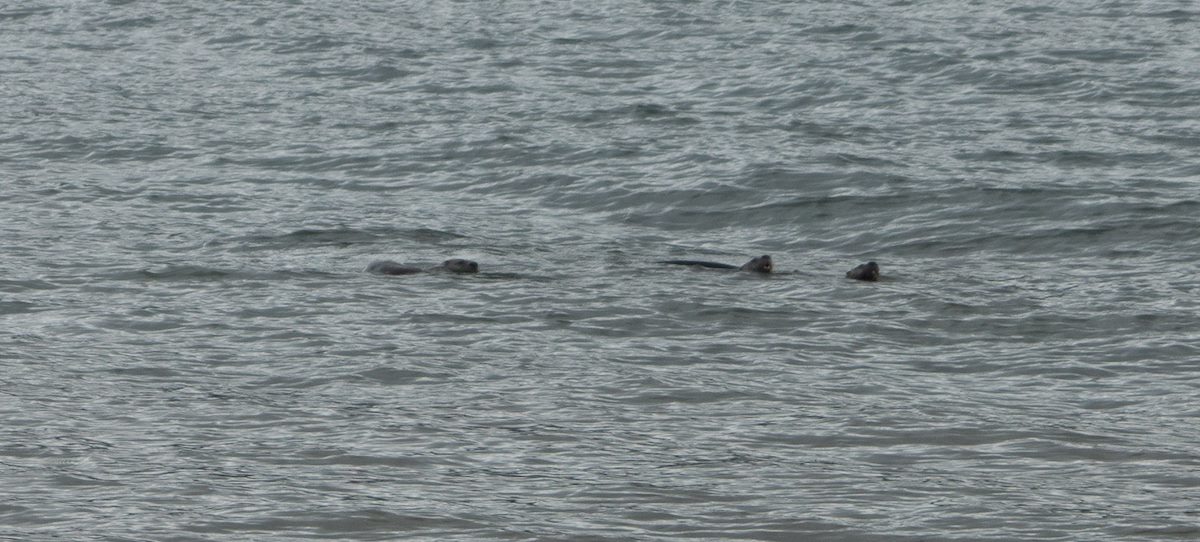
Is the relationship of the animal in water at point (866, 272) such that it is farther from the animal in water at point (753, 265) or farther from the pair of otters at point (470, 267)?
the animal in water at point (753, 265)

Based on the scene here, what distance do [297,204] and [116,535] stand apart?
391 inches

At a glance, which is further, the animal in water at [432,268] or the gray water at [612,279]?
the animal in water at [432,268]

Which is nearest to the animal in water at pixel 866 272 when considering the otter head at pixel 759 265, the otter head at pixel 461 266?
the otter head at pixel 759 265

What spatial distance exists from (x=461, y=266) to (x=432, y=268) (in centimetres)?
29

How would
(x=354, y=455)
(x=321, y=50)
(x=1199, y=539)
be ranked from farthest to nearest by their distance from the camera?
(x=321, y=50) → (x=354, y=455) → (x=1199, y=539)

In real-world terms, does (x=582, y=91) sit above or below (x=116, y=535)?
below

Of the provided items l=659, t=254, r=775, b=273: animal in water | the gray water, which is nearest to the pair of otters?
l=659, t=254, r=775, b=273: animal in water

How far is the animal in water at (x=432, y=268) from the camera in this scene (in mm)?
15484

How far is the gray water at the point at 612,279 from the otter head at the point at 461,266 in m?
0.23

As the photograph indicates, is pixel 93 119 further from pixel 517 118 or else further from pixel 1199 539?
pixel 1199 539

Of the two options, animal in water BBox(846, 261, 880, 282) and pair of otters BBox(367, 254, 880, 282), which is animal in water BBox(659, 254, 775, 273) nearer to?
pair of otters BBox(367, 254, 880, 282)

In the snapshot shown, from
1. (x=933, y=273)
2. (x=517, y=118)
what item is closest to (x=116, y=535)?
(x=933, y=273)

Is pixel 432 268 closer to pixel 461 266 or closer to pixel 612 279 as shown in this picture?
pixel 461 266

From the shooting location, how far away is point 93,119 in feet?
77.9
